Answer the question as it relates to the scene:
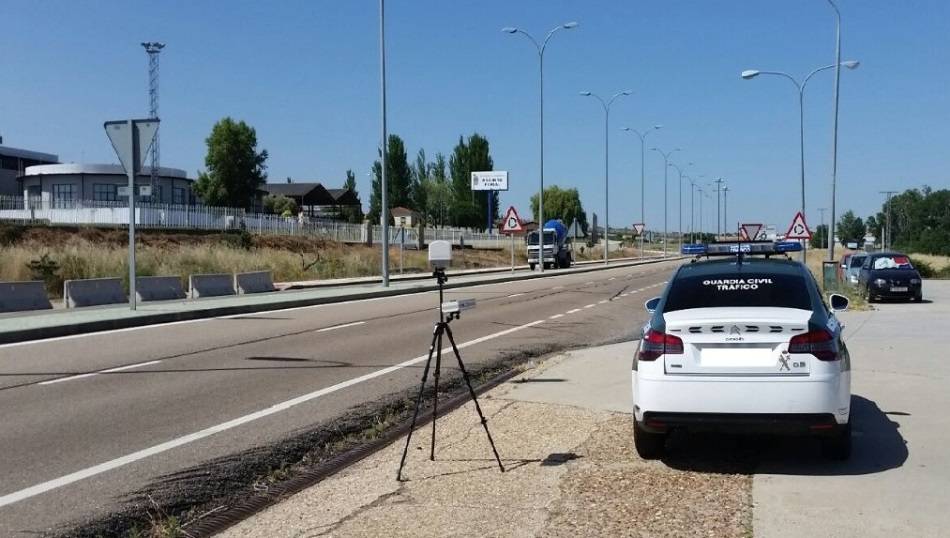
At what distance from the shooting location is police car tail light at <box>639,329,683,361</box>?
650cm

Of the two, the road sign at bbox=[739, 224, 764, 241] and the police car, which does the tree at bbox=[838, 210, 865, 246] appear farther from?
the police car

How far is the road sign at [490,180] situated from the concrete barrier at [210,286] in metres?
69.1

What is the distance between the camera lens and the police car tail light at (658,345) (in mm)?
6504

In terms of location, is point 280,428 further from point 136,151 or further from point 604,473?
point 136,151

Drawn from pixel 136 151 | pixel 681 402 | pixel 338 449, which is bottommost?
pixel 338 449

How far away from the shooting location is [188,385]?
1062cm

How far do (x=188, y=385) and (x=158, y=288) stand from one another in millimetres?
15176

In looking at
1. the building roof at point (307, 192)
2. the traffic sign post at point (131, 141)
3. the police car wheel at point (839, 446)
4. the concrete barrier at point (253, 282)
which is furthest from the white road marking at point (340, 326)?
the building roof at point (307, 192)

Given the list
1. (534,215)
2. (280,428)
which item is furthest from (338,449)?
(534,215)

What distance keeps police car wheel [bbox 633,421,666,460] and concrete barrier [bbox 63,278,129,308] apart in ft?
61.2

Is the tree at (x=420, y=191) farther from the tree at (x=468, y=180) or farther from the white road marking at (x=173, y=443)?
the white road marking at (x=173, y=443)

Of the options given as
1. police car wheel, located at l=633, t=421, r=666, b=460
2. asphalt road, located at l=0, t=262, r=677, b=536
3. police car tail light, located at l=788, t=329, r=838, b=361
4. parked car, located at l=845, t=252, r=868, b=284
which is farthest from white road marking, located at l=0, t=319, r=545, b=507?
parked car, located at l=845, t=252, r=868, b=284

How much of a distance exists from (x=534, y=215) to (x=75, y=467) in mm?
145615

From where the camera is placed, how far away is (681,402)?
21.0 feet
